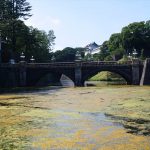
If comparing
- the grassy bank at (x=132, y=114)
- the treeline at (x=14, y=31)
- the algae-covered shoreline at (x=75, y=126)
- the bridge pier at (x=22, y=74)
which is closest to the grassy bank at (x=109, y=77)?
the treeline at (x=14, y=31)

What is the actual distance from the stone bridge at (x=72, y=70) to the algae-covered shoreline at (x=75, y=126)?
117 ft

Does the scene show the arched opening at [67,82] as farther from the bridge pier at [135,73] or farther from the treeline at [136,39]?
the bridge pier at [135,73]

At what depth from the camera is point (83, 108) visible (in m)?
38.0

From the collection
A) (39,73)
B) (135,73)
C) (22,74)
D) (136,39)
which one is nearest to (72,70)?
(39,73)

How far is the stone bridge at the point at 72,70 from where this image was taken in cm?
7618

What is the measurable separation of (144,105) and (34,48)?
199ft

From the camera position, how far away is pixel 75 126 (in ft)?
91.5

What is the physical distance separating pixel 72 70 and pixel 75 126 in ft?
163

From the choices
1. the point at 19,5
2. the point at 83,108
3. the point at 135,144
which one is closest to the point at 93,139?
the point at 135,144

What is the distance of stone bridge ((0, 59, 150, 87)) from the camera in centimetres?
7618

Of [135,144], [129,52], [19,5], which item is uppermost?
[19,5]

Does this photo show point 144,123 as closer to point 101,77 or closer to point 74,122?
point 74,122

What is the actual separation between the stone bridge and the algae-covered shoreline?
35.8 metres

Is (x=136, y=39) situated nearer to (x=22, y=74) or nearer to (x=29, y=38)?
(x=29, y=38)
